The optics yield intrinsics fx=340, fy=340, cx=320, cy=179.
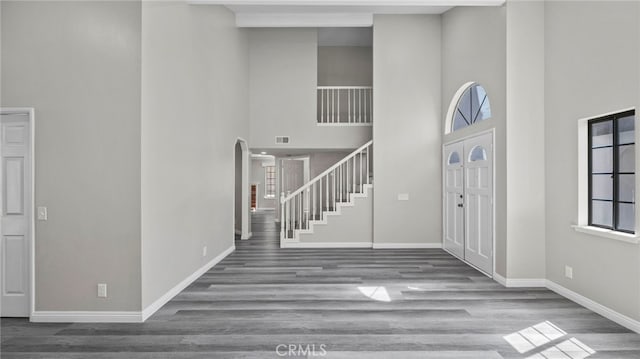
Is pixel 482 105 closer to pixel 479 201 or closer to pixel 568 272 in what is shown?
pixel 479 201

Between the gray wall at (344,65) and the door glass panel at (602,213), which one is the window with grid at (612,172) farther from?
the gray wall at (344,65)

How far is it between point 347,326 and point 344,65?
24.8 feet

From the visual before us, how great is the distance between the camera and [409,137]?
21.6 ft

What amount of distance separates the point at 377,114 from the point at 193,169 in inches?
144

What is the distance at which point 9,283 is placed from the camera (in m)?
3.33

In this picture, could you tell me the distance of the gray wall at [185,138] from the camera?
341cm

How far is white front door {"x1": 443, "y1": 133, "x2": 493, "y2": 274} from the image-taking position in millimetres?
4770

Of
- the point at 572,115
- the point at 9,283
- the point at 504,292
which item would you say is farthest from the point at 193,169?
the point at 572,115

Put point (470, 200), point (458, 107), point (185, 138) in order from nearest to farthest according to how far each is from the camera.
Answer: point (185, 138) → point (470, 200) → point (458, 107)

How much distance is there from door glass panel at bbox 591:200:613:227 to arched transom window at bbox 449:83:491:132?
1840mm

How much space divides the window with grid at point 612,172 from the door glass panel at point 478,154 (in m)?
1.37

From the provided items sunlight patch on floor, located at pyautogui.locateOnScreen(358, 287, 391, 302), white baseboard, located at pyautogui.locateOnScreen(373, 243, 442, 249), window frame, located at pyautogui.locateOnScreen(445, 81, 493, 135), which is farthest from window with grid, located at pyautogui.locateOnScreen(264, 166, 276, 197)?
sunlight patch on floor, located at pyautogui.locateOnScreen(358, 287, 391, 302)

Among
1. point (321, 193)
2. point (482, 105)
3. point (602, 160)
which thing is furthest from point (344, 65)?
point (602, 160)

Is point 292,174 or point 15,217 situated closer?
point 15,217
